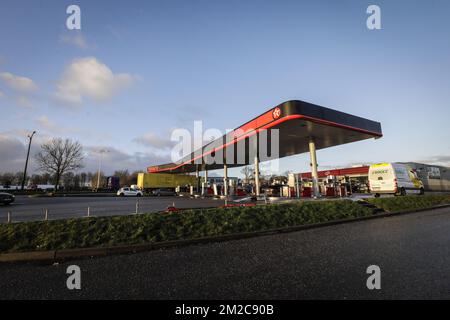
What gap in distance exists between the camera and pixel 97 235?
6363mm

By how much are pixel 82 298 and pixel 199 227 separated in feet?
14.5

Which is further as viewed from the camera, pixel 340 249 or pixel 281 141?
pixel 281 141

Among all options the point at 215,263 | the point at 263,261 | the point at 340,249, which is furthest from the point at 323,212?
the point at 215,263

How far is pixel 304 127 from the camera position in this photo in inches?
625

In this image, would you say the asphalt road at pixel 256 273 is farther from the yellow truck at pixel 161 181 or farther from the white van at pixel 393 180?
the yellow truck at pixel 161 181


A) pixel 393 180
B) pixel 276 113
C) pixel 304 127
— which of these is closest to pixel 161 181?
pixel 304 127

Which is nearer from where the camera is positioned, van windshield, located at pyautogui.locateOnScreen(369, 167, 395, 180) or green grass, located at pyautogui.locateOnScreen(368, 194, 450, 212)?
green grass, located at pyautogui.locateOnScreen(368, 194, 450, 212)

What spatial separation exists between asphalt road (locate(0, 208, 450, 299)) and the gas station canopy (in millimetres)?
8929

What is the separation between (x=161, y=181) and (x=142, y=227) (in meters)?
37.5

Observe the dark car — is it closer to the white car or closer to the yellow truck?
the white car

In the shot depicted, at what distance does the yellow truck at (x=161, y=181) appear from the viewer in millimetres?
41156

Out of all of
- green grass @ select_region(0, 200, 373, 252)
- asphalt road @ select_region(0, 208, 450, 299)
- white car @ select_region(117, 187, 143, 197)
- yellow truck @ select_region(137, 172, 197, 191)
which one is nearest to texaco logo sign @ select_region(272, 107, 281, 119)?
green grass @ select_region(0, 200, 373, 252)

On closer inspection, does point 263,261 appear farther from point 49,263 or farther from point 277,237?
point 49,263

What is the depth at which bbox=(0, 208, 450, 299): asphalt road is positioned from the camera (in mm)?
Result: 3302
